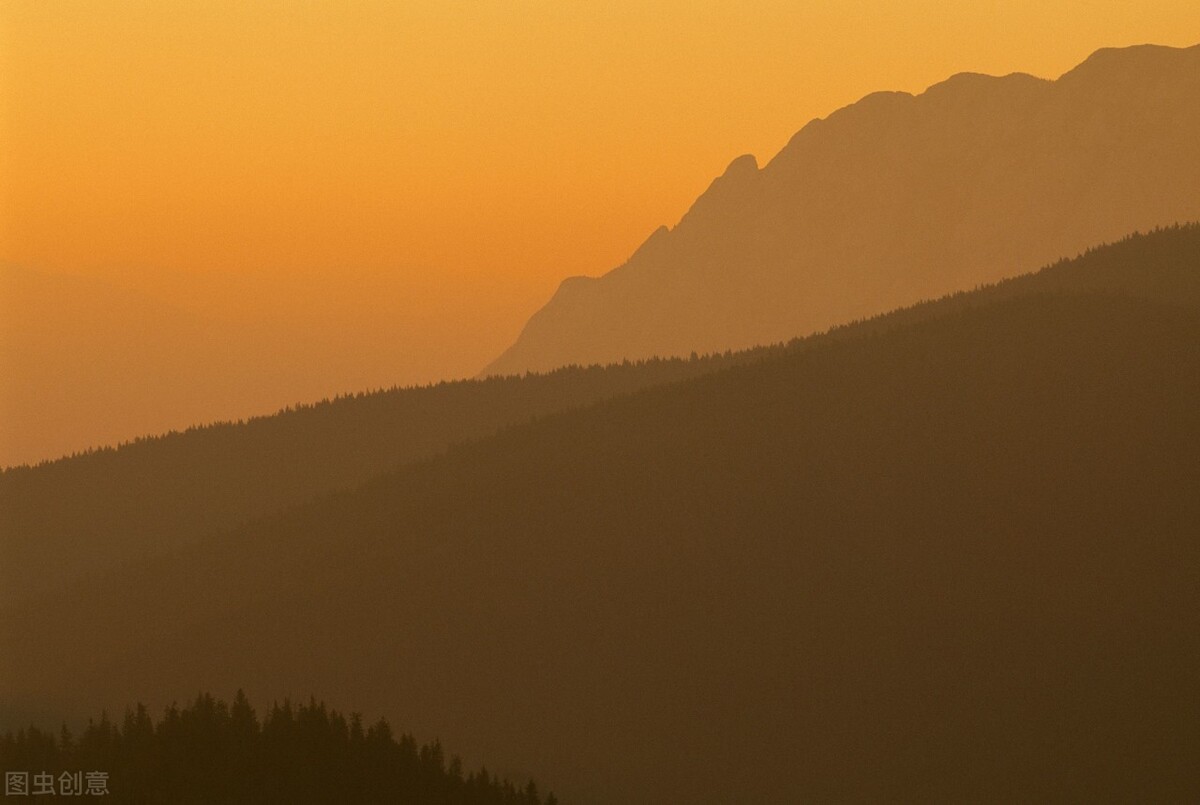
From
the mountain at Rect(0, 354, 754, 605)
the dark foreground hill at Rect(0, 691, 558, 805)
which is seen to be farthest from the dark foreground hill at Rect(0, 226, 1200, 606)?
the dark foreground hill at Rect(0, 691, 558, 805)

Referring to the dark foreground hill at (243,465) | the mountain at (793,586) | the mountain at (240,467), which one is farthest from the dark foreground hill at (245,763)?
the mountain at (240,467)

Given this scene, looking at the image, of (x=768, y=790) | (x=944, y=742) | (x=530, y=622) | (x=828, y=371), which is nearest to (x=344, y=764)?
(x=768, y=790)

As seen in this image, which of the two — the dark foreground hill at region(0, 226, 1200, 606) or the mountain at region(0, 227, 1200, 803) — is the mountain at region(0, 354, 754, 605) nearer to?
the dark foreground hill at region(0, 226, 1200, 606)

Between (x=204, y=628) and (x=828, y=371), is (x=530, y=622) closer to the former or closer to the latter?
(x=204, y=628)

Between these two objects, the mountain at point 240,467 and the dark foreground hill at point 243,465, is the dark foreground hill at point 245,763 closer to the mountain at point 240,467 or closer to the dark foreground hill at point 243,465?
the dark foreground hill at point 243,465

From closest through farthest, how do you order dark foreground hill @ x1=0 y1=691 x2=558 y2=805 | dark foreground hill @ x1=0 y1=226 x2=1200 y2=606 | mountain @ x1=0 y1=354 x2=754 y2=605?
dark foreground hill @ x1=0 y1=691 x2=558 y2=805 < dark foreground hill @ x1=0 y1=226 x2=1200 y2=606 < mountain @ x1=0 y1=354 x2=754 y2=605
